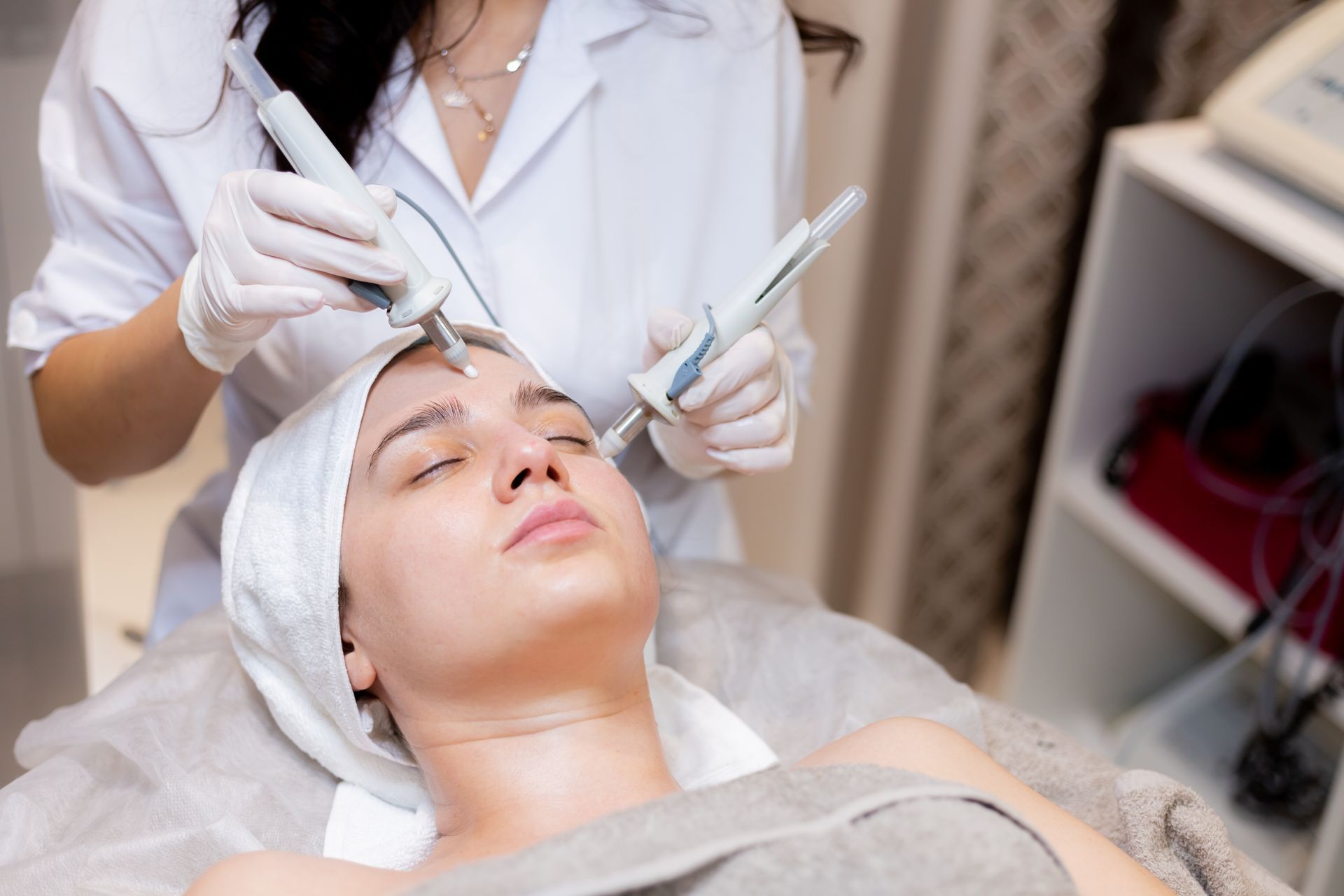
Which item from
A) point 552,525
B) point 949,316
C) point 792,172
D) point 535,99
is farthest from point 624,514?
point 949,316

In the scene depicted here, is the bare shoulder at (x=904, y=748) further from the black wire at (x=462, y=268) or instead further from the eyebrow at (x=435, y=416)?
the black wire at (x=462, y=268)

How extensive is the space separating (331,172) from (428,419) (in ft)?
0.68

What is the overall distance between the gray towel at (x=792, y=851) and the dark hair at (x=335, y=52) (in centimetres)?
69

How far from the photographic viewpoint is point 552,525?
93 cm

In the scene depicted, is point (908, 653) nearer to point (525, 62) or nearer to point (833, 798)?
point (833, 798)

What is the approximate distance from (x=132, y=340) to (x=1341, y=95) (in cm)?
127

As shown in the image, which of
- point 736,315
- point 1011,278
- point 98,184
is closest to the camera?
point 736,315

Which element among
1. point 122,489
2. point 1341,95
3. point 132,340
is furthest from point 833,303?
point 122,489

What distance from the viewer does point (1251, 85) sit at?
1418 mm

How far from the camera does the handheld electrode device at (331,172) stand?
89 centimetres

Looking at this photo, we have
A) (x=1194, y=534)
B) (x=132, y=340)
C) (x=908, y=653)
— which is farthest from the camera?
(x=1194, y=534)

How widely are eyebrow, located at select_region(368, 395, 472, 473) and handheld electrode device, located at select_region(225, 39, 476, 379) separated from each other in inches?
3.6

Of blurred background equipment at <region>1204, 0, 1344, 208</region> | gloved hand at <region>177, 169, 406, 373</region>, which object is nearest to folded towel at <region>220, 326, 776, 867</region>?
gloved hand at <region>177, 169, 406, 373</region>

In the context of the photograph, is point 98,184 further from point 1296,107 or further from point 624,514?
point 1296,107
